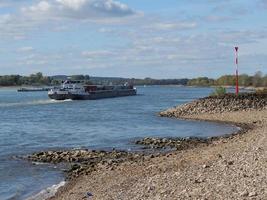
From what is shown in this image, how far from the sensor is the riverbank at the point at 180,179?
41.3 ft

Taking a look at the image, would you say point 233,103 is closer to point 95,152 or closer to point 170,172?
point 95,152

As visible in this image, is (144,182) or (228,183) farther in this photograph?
(144,182)

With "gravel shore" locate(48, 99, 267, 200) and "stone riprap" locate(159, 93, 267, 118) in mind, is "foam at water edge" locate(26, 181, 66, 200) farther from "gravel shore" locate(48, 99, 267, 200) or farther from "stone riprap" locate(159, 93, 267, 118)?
"stone riprap" locate(159, 93, 267, 118)

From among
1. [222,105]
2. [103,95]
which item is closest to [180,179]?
[222,105]

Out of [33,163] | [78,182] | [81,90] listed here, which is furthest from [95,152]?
[81,90]

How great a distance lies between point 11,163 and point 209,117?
2747 centimetres

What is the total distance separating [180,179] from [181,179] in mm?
45

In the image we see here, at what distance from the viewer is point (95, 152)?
26672 millimetres

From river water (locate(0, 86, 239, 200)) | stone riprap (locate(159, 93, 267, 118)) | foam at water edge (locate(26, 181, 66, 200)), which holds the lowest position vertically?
river water (locate(0, 86, 239, 200))

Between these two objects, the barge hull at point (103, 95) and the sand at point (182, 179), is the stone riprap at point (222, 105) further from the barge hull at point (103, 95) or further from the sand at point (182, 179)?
the barge hull at point (103, 95)

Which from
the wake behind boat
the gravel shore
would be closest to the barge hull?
the wake behind boat

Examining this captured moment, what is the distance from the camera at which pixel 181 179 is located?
14773mm

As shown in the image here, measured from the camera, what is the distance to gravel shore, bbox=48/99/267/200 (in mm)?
12555

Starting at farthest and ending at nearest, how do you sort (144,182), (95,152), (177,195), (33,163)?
(95,152) < (33,163) < (144,182) < (177,195)
